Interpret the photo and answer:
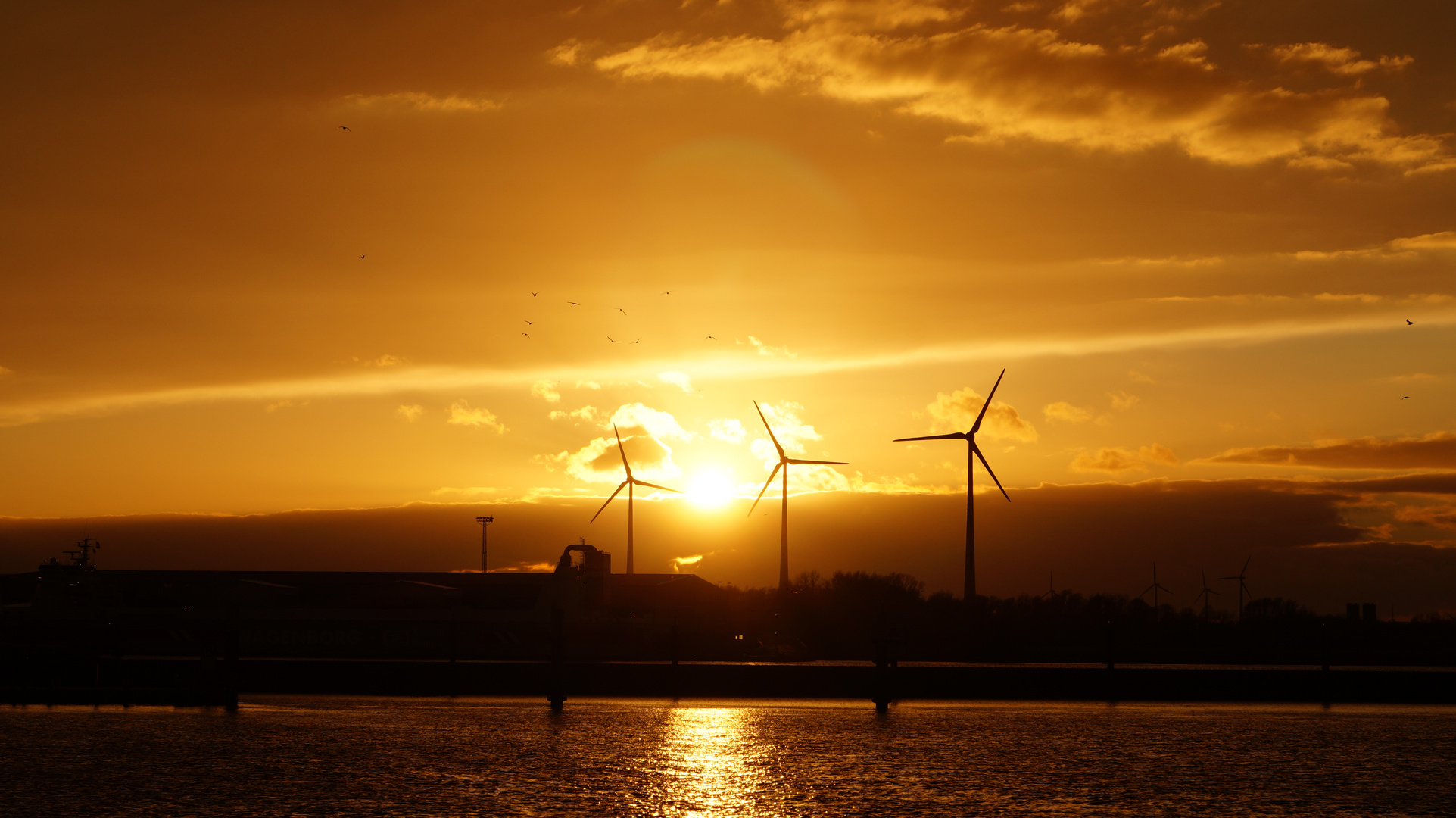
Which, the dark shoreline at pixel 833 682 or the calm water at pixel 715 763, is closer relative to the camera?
the calm water at pixel 715 763

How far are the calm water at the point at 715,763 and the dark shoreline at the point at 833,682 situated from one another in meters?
8.09

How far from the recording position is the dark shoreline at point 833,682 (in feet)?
173

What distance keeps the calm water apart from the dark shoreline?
8.09 metres

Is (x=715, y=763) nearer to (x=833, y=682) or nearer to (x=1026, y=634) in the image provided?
(x=833, y=682)

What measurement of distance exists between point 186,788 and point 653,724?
54.6 ft

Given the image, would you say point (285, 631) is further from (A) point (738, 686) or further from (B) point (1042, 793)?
(B) point (1042, 793)

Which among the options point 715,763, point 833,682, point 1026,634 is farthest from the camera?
point 1026,634

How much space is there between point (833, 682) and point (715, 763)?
24527 millimetres

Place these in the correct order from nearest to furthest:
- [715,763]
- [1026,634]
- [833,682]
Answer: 1. [715,763]
2. [833,682]
3. [1026,634]

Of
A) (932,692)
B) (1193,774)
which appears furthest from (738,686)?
(1193,774)

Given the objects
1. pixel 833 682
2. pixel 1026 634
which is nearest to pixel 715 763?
pixel 833 682

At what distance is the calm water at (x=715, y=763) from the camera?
75.7ft

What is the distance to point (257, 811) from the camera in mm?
21641

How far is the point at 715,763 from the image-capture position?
94.6ft
